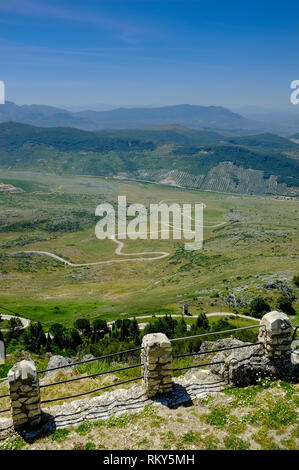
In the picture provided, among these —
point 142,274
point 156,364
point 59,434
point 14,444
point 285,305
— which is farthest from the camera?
point 142,274

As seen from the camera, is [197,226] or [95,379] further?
[197,226]

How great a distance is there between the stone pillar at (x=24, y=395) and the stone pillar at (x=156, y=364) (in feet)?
14.6

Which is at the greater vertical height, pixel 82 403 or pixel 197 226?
pixel 82 403

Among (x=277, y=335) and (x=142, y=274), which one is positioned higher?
(x=277, y=335)

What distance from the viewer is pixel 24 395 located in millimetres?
13852

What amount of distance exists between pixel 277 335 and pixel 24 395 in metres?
10.9

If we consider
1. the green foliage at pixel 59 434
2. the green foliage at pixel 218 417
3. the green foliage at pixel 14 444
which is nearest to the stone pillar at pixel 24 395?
the green foliage at pixel 14 444

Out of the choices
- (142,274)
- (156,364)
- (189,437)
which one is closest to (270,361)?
(156,364)

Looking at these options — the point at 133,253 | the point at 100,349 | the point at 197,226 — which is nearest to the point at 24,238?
the point at 133,253

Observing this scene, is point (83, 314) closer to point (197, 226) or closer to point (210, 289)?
point (210, 289)

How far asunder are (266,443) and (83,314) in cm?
6825

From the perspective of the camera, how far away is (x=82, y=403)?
50.9 feet

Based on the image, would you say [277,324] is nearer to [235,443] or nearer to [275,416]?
[275,416]

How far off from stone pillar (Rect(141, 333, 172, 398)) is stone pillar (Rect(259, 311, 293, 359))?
4.58 meters
